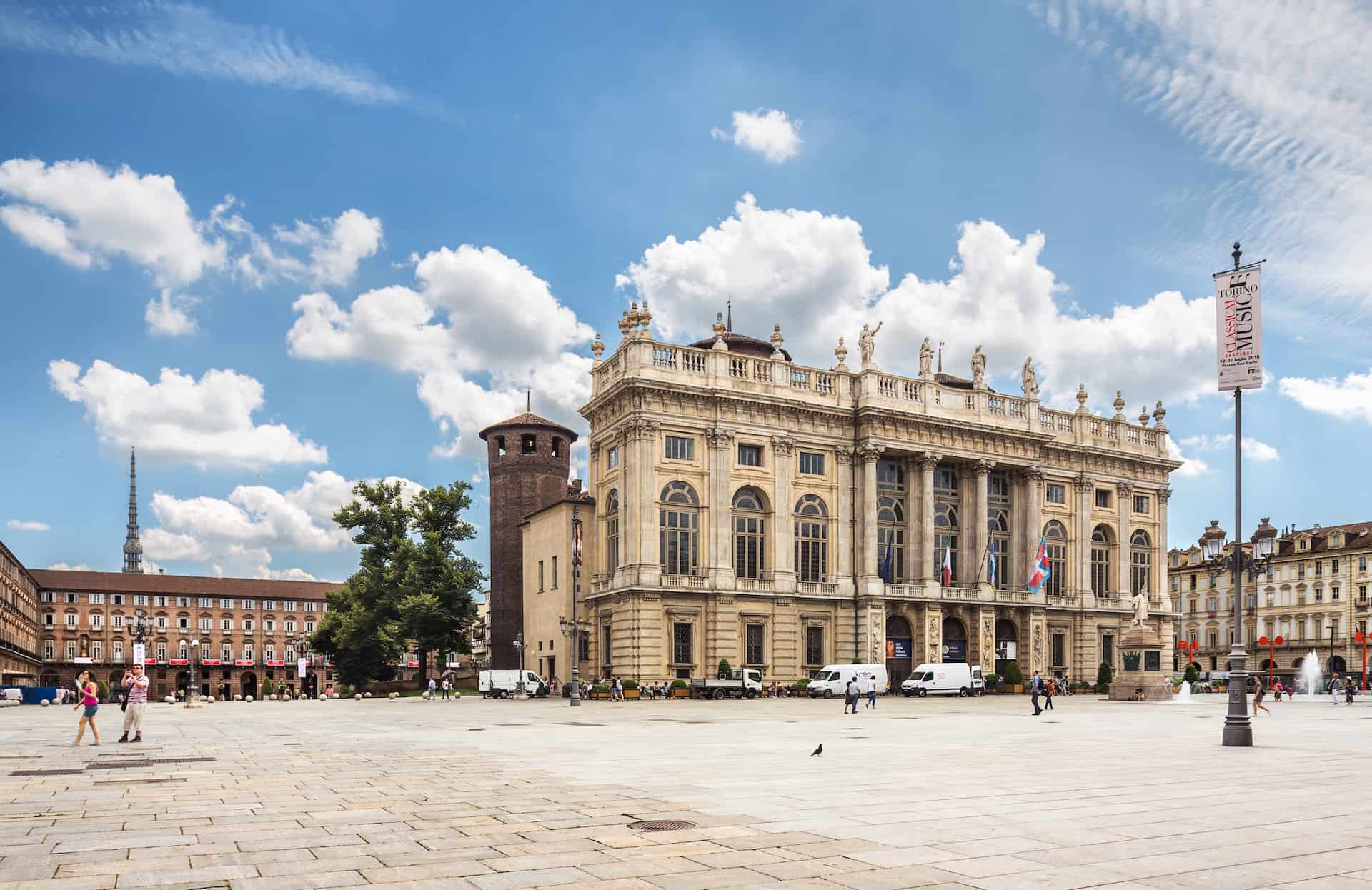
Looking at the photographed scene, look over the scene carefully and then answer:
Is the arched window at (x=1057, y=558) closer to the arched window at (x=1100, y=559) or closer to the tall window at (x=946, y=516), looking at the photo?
the arched window at (x=1100, y=559)

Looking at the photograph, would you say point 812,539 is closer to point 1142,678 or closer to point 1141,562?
point 1142,678

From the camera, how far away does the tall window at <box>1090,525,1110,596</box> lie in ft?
244

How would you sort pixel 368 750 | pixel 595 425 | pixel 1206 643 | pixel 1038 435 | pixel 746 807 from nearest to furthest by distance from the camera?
1. pixel 746 807
2. pixel 368 750
3. pixel 595 425
4. pixel 1038 435
5. pixel 1206 643

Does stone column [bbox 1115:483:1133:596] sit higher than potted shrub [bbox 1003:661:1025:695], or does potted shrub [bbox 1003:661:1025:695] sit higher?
stone column [bbox 1115:483:1133:596]

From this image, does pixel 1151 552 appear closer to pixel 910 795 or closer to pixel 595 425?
pixel 595 425

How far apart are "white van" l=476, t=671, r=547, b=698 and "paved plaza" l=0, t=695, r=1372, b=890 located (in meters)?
33.0

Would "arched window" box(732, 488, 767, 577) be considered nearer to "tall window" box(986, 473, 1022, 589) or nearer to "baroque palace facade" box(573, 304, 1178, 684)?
"baroque palace facade" box(573, 304, 1178, 684)

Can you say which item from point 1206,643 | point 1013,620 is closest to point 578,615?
point 1013,620

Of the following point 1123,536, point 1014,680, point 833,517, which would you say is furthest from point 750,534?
point 1123,536

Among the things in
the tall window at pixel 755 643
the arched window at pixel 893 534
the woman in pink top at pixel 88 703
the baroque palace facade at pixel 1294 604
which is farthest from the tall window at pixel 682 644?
the baroque palace facade at pixel 1294 604

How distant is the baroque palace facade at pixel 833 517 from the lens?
5894cm

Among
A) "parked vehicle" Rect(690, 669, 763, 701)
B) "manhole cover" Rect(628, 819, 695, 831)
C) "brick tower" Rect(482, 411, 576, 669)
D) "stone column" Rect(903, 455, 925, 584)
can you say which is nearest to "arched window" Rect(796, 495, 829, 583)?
"stone column" Rect(903, 455, 925, 584)

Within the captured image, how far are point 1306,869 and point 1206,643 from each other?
115470 millimetres

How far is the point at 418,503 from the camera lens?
7306cm
